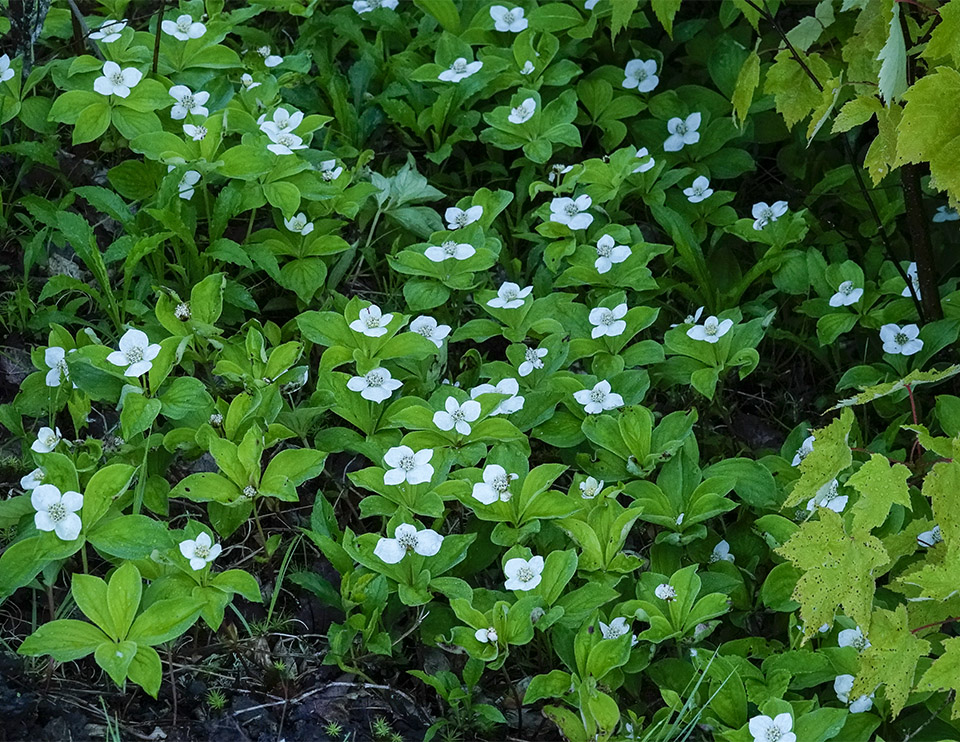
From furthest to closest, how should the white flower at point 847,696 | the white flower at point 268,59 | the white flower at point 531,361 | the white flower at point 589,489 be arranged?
the white flower at point 268,59 → the white flower at point 531,361 → the white flower at point 589,489 → the white flower at point 847,696

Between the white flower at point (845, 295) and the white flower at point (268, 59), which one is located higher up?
the white flower at point (268, 59)

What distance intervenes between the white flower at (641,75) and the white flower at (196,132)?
123 cm

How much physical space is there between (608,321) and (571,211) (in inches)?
15.3

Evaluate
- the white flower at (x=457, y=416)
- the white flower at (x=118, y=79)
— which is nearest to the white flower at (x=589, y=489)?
the white flower at (x=457, y=416)

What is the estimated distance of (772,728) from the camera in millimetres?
1551

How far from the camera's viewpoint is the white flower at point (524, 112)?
102 inches

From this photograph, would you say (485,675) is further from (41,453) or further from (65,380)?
(65,380)

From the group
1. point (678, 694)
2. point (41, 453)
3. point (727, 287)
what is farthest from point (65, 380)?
point (727, 287)

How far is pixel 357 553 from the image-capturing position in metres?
1.74

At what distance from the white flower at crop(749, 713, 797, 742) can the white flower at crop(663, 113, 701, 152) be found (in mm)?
1667

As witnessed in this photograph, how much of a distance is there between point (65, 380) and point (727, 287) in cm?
166

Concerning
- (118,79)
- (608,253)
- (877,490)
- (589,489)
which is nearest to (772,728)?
(877,490)

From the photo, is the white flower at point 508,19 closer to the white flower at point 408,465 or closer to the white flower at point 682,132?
the white flower at point 682,132

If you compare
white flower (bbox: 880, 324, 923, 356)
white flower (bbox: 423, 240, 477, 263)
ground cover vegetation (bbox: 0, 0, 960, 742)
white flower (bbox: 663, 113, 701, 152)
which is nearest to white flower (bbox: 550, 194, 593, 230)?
ground cover vegetation (bbox: 0, 0, 960, 742)
